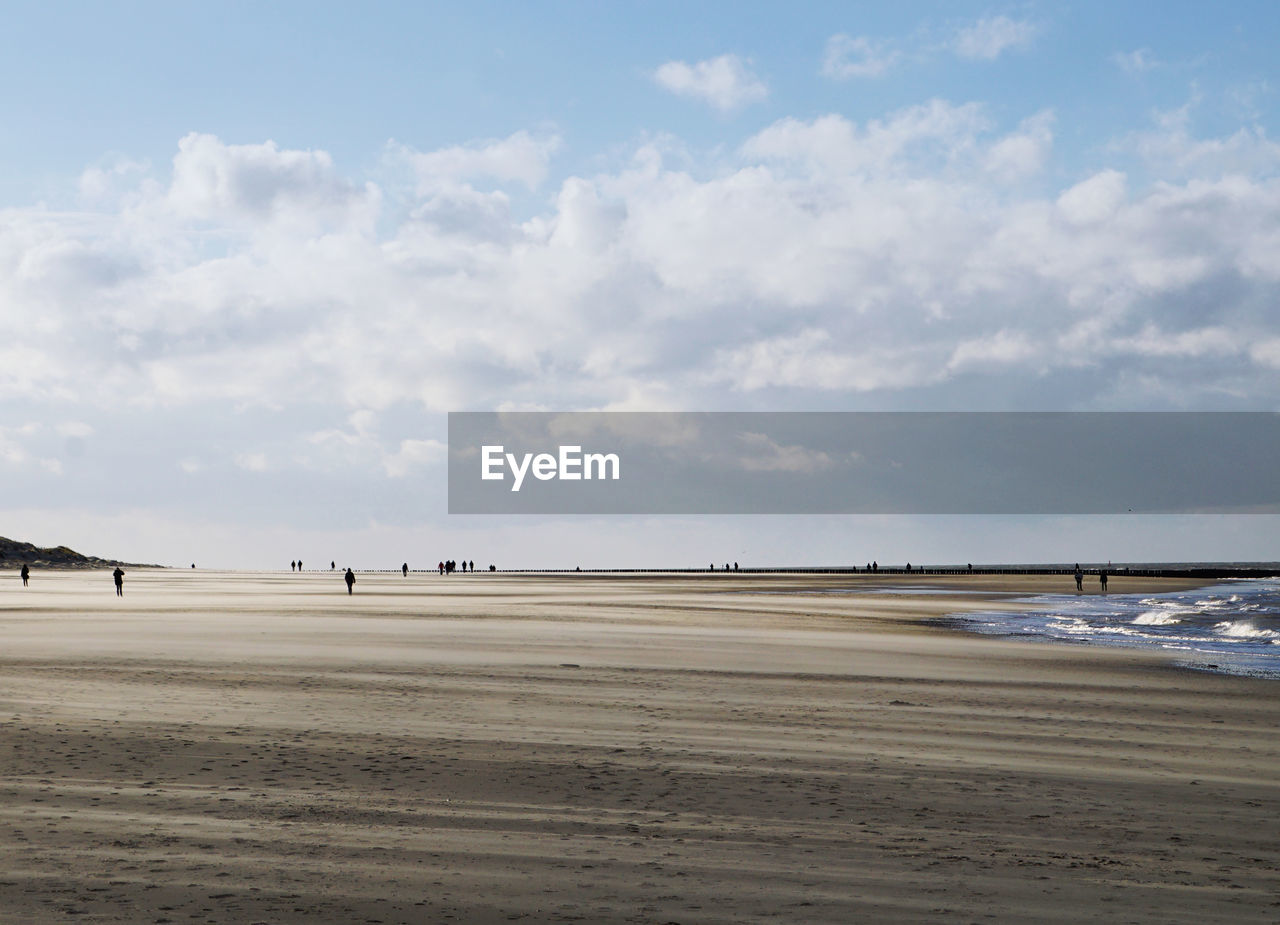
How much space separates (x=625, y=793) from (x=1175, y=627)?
35088mm

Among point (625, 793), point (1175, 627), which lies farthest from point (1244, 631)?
point (625, 793)

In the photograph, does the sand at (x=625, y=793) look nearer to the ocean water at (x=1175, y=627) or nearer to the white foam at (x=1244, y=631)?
the ocean water at (x=1175, y=627)

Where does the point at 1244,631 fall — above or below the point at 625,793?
below

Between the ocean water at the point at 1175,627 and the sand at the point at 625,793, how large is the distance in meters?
6.34

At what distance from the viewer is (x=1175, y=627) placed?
126 ft

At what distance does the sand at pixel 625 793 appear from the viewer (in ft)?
23.4

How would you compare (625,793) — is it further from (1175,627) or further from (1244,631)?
(1175,627)

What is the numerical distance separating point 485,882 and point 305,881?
1.29m

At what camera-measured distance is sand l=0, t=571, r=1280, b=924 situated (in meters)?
7.12

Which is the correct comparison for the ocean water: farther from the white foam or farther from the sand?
the sand

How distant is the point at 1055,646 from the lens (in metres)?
29.4

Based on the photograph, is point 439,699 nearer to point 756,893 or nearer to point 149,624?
point 756,893

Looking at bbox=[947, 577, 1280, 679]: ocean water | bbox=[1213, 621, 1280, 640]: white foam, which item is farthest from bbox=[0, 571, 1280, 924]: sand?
bbox=[1213, 621, 1280, 640]: white foam

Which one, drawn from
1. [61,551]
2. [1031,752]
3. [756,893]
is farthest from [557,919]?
[61,551]
